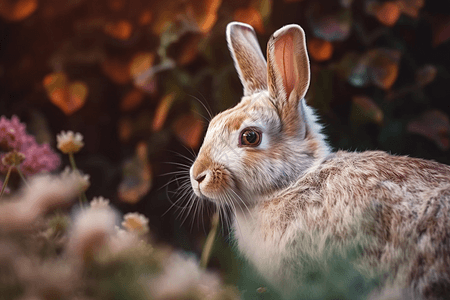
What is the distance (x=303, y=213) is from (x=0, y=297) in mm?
377

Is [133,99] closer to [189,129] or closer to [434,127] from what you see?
[189,129]

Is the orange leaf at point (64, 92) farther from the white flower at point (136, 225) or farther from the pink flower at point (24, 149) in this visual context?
the white flower at point (136, 225)

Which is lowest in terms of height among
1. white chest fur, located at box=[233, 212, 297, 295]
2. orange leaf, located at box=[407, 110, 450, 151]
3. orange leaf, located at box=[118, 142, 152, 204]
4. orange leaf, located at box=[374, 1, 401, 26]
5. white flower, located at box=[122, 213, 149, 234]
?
orange leaf, located at box=[118, 142, 152, 204]

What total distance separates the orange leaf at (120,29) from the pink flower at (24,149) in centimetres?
44

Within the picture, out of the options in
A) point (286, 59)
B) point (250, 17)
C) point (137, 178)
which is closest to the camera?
point (286, 59)

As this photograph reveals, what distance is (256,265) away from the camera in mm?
574

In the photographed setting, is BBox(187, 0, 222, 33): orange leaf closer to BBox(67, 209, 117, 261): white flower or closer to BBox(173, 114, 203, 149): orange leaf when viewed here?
BBox(173, 114, 203, 149): orange leaf

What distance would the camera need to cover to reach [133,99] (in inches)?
43.4

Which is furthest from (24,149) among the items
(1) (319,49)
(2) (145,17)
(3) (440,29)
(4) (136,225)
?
(3) (440,29)

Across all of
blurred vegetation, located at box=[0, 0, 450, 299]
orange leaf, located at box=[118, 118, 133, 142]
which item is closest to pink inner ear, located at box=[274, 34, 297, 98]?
blurred vegetation, located at box=[0, 0, 450, 299]

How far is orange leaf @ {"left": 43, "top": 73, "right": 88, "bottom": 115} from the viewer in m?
1.00

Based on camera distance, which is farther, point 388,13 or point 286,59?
point 388,13

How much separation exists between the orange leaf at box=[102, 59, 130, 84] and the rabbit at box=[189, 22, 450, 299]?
19.0 inches

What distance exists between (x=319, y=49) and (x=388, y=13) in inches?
7.0
